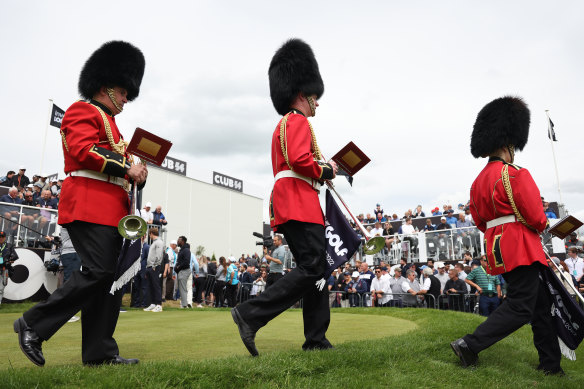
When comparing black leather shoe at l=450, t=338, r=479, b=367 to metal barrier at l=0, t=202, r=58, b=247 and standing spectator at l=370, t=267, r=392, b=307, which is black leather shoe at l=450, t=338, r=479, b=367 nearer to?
standing spectator at l=370, t=267, r=392, b=307

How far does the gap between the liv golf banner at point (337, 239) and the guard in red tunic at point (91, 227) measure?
1629 mm


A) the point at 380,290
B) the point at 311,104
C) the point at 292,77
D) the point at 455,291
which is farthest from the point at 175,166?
the point at 311,104

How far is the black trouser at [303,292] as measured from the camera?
3848 millimetres

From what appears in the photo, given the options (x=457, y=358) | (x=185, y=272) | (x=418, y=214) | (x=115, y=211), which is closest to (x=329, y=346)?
(x=457, y=358)

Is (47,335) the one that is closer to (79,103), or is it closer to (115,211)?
(115,211)

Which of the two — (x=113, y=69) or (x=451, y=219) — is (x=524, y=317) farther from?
(x=451, y=219)

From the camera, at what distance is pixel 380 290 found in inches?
597

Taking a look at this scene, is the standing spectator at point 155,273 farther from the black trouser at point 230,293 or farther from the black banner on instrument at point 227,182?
the black banner on instrument at point 227,182

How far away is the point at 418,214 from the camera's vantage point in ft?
70.4

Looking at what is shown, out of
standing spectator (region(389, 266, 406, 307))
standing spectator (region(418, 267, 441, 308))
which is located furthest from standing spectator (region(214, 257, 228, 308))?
standing spectator (region(418, 267, 441, 308))

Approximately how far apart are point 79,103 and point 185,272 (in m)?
10.9

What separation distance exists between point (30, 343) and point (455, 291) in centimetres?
1222

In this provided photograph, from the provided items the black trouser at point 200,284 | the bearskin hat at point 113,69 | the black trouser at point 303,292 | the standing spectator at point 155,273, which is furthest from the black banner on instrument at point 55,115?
the black trouser at point 303,292

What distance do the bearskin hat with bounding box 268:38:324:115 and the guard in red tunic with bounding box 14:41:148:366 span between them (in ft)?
5.24
